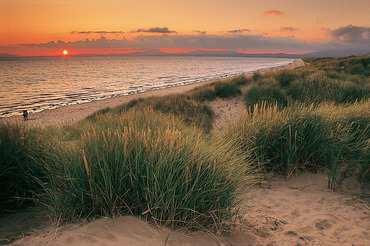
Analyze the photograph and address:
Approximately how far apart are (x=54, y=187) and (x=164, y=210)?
1381mm

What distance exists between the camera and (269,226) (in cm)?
358

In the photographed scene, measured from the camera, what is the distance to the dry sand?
2635 mm

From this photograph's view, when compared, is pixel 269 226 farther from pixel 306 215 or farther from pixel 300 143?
pixel 300 143

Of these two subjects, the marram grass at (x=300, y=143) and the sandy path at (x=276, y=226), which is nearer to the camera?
the sandy path at (x=276, y=226)

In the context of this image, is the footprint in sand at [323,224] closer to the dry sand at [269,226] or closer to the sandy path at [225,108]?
the dry sand at [269,226]

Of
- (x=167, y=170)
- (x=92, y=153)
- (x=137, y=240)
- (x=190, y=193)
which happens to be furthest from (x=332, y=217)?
(x=92, y=153)

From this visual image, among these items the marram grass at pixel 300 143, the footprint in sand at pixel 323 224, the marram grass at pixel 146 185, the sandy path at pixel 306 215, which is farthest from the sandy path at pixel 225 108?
the marram grass at pixel 146 185

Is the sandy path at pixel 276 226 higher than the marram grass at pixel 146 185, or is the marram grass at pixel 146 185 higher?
the marram grass at pixel 146 185

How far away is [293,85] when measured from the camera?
13.9 meters

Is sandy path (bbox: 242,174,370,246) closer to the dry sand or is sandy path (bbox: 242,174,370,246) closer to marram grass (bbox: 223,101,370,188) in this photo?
the dry sand

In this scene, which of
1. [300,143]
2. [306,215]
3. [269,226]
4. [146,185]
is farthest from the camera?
[300,143]

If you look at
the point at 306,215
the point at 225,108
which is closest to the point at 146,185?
the point at 306,215

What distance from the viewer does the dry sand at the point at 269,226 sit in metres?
2.63

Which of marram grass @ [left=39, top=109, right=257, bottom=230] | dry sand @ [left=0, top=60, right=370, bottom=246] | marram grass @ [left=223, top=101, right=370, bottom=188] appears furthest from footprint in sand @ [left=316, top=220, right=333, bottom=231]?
marram grass @ [left=223, top=101, right=370, bottom=188]
